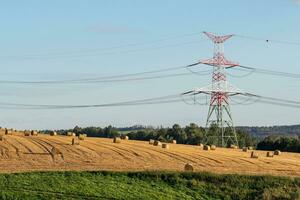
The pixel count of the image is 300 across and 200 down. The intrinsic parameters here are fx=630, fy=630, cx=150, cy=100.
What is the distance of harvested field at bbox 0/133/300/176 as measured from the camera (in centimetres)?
4941

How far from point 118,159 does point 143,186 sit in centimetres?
1020

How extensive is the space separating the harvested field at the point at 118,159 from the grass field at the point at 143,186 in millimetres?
2727

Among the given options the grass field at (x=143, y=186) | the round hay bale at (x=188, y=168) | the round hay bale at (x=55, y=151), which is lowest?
the grass field at (x=143, y=186)

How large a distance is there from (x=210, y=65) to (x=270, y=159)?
1812 centimetres

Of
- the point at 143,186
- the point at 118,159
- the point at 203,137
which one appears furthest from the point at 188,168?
the point at 203,137

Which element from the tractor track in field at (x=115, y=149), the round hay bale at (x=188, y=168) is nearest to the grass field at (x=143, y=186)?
the round hay bale at (x=188, y=168)

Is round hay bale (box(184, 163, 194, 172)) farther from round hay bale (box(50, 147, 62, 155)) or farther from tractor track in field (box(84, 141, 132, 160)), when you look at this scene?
round hay bale (box(50, 147, 62, 155))

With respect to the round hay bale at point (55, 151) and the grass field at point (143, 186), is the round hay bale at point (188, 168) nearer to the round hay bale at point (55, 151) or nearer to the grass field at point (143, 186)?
the grass field at point (143, 186)

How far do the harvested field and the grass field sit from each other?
273cm

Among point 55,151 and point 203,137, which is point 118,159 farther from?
point 203,137

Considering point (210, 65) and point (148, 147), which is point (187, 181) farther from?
point (210, 65)

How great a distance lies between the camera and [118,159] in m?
53.6

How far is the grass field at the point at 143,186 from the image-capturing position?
132ft

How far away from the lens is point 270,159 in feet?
203
